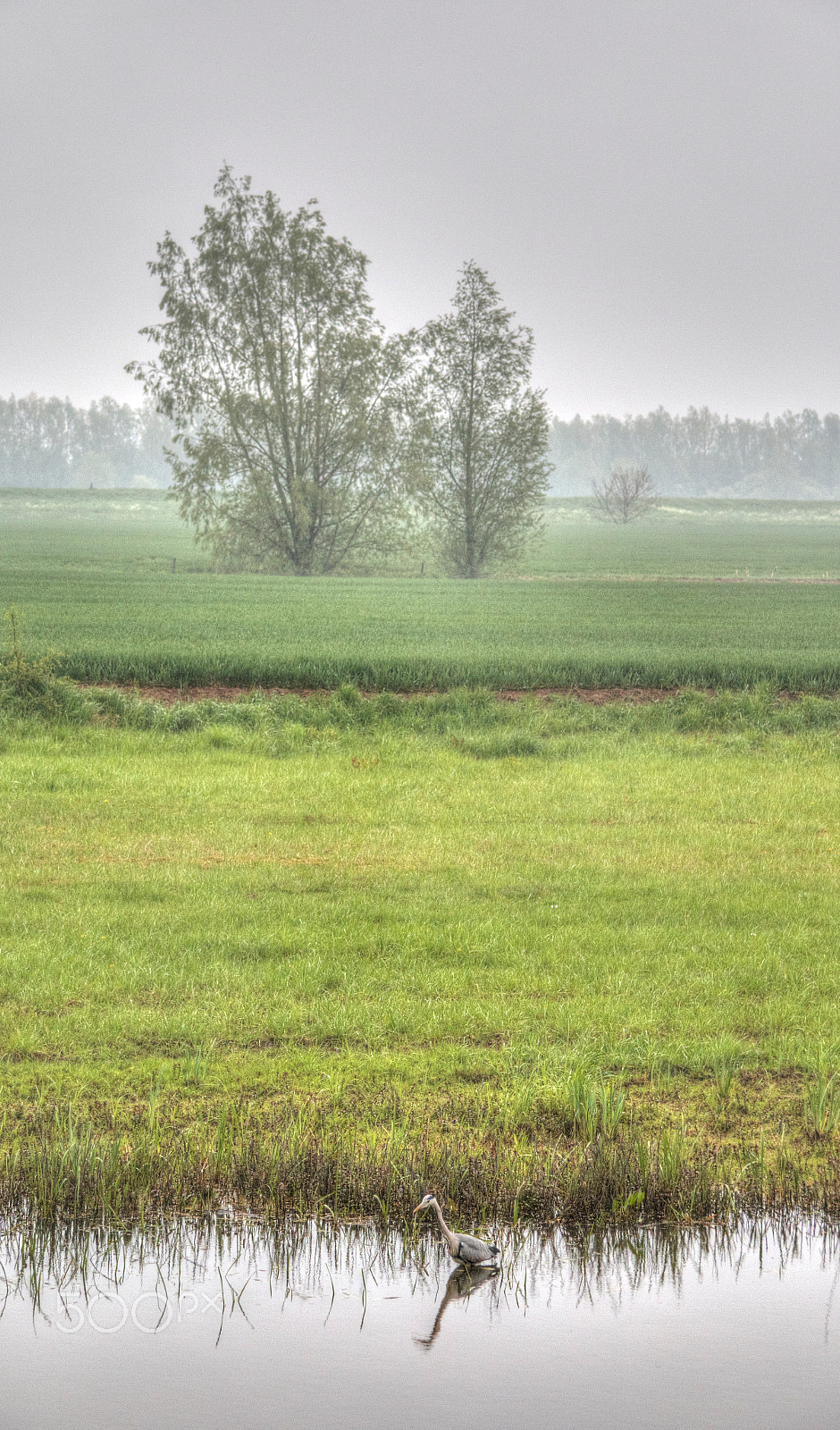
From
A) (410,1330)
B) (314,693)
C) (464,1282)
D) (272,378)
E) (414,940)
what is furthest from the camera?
(272,378)

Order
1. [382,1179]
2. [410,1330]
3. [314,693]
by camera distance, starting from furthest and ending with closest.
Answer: [314,693] < [382,1179] < [410,1330]

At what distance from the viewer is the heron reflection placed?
5.55m

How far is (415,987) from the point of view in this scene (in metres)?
9.20

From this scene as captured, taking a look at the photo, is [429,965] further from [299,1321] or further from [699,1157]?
[299,1321]

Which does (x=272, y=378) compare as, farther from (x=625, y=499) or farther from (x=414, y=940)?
(x=625, y=499)

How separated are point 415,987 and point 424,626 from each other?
25.6m

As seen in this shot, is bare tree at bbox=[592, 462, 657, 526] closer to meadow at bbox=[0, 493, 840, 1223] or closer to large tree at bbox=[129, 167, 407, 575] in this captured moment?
large tree at bbox=[129, 167, 407, 575]

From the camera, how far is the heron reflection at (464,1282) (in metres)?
5.55

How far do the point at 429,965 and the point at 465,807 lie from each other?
5.71 m

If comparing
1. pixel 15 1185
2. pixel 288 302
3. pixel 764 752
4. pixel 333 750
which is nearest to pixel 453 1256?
pixel 15 1185

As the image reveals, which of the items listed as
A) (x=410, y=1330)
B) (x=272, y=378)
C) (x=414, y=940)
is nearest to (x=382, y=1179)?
(x=410, y=1330)

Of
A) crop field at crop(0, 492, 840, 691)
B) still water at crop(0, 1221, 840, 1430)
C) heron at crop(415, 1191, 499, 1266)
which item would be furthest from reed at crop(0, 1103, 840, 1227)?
crop field at crop(0, 492, 840, 691)

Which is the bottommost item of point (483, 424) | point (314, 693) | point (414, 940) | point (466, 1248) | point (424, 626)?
point (466, 1248)

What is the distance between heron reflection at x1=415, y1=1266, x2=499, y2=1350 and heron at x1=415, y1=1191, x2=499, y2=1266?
1.3 inches
